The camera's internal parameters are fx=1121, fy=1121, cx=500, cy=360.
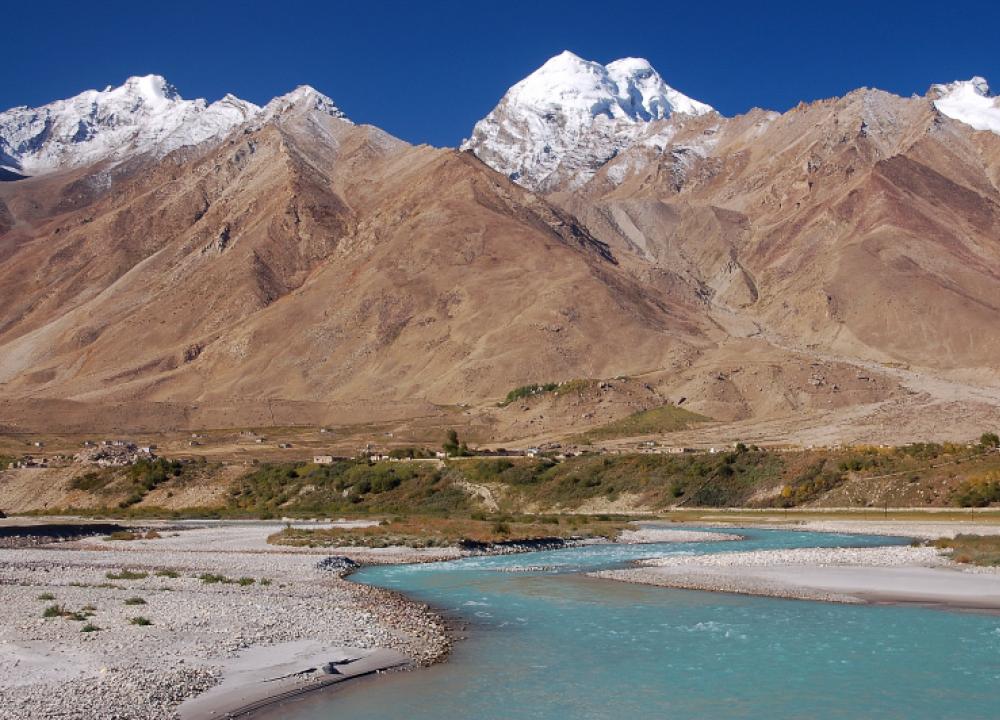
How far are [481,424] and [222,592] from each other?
119234mm

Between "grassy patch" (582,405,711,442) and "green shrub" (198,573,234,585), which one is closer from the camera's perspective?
"green shrub" (198,573,234,585)

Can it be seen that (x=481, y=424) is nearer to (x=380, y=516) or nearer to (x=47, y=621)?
(x=380, y=516)

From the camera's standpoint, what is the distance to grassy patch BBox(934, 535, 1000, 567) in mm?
46291

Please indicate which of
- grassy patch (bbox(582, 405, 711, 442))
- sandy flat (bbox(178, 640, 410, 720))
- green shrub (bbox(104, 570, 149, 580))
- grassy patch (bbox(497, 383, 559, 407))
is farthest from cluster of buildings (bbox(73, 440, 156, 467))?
sandy flat (bbox(178, 640, 410, 720))

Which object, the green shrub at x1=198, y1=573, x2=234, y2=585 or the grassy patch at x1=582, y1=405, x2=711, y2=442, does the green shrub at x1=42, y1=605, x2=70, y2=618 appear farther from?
the grassy patch at x1=582, y1=405, x2=711, y2=442

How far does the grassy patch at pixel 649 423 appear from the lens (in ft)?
472

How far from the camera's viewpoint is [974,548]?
51.2 meters

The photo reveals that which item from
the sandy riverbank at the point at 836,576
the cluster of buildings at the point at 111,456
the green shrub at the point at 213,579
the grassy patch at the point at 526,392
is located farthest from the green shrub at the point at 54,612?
the grassy patch at the point at 526,392

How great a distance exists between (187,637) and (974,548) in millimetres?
36756

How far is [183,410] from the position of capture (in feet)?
625

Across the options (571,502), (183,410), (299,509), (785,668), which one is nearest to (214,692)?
(785,668)

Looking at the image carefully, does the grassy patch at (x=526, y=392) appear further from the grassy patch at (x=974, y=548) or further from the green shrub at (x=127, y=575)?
the green shrub at (x=127, y=575)

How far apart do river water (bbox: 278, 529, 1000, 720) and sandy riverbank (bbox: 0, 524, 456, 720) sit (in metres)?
1.53

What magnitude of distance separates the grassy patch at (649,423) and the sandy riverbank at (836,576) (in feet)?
288
